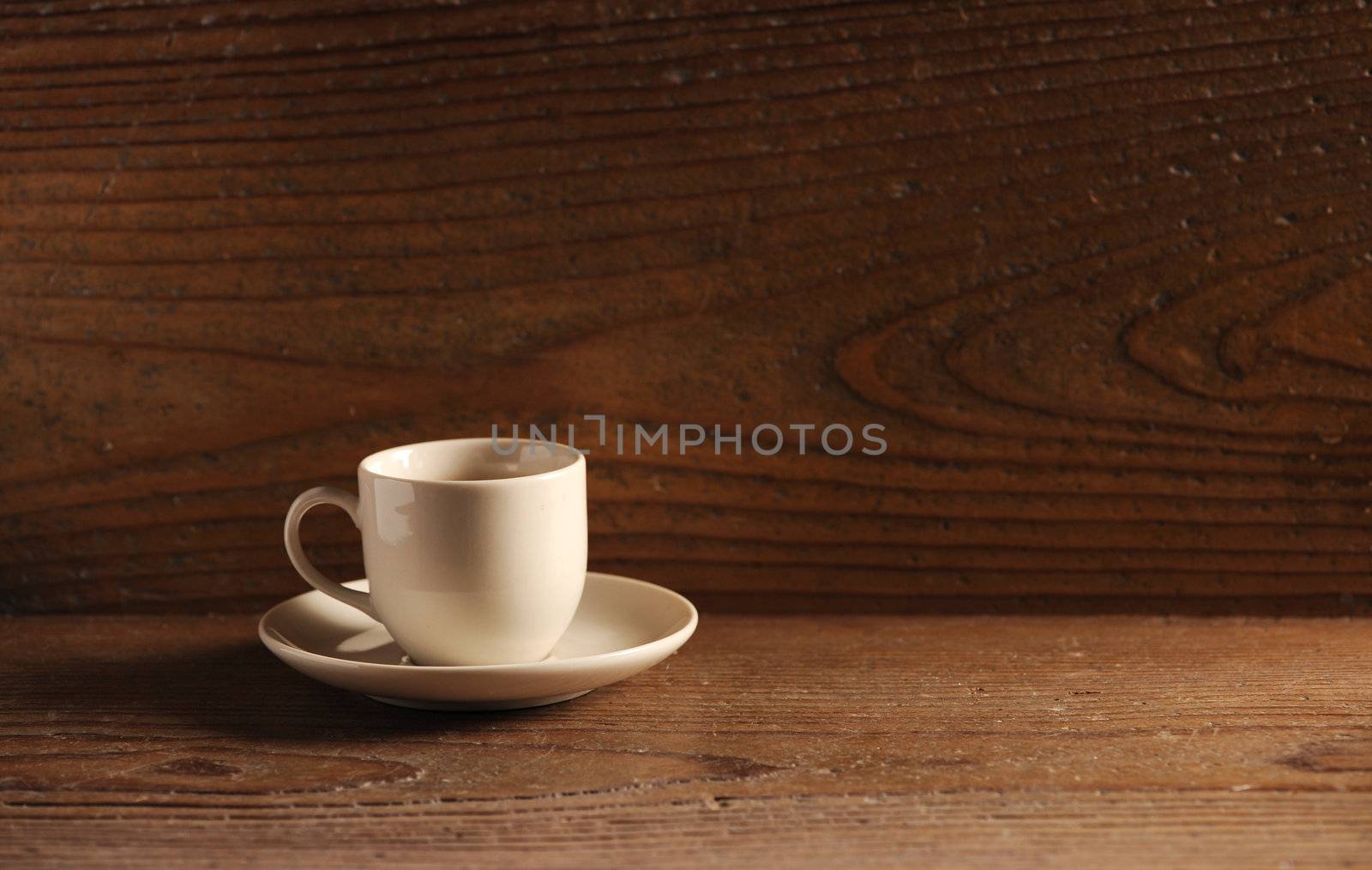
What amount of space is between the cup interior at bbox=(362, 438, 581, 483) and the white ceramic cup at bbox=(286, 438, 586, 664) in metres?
0.03

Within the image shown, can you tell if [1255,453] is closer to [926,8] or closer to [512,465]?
[926,8]

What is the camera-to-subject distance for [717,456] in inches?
34.0

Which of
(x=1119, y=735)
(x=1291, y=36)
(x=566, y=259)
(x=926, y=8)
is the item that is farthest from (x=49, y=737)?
Answer: (x=1291, y=36)

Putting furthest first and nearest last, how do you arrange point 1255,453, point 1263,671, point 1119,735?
point 1255,453 → point 1263,671 → point 1119,735

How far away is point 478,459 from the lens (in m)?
0.77

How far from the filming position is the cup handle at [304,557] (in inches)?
28.6

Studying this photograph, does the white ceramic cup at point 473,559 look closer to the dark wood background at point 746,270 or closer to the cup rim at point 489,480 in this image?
the cup rim at point 489,480

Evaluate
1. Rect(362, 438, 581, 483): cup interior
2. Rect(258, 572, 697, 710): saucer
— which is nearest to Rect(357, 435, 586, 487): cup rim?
Rect(362, 438, 581, 483): cup interior

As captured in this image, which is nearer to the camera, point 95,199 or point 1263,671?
point 1263,671

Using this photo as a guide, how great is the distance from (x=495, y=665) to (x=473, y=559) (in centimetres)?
7

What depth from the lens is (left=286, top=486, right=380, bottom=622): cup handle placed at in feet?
2.39

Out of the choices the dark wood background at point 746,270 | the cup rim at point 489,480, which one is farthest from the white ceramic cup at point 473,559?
the dark wood background at point 746,270

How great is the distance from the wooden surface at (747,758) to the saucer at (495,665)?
0.08 ft

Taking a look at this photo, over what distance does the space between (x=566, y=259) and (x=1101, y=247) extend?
1.25ft
